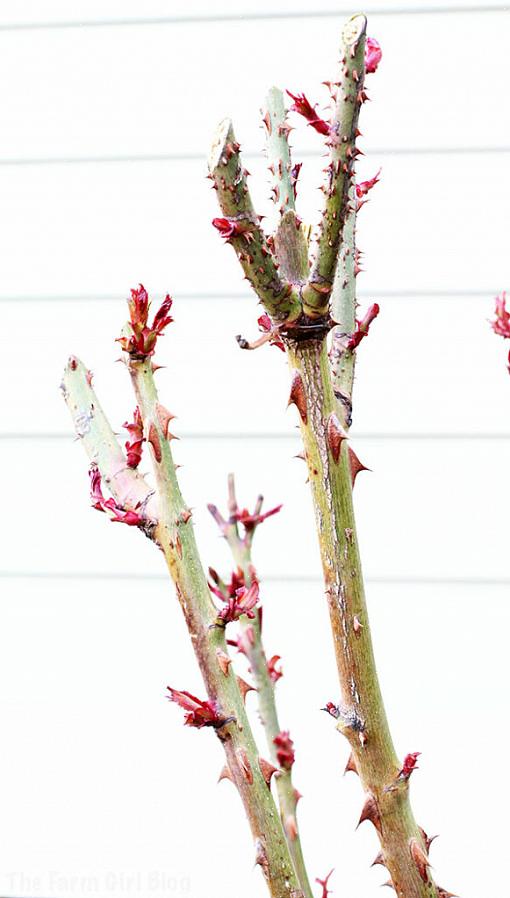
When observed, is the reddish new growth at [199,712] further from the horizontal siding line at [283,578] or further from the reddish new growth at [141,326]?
the horizontal siding line at [283,578]

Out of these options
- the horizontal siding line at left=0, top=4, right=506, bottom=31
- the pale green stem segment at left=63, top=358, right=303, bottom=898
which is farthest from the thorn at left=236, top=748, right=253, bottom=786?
the horizontal siding line at left=0, top=4, right=506, bottom=31

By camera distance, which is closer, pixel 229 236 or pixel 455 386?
pixel 229 236

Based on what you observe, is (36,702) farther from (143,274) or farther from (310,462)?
(310,462)

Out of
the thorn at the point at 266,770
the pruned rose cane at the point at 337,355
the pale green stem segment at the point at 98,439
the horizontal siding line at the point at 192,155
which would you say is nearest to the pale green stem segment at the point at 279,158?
the pruned rose cane at the point at 337,355

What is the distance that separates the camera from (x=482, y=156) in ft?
Result: 4.07

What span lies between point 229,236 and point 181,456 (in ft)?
3.36

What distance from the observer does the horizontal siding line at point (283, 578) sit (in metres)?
1.28

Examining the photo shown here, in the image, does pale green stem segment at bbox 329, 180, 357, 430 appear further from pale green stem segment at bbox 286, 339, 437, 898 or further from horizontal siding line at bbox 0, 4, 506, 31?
horizontal siding line at bbox 0, 4, 506, 31

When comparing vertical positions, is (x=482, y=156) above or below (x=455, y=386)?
above

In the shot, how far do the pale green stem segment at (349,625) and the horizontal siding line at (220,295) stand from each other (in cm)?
91

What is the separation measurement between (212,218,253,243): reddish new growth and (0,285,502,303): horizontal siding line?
97 cm

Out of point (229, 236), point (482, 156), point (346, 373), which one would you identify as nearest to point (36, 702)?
point (482, 156)

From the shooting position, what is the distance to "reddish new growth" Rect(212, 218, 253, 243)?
31cm

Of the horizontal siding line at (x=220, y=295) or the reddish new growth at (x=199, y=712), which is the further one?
the horizontal siding line at (x=220, y=295)
